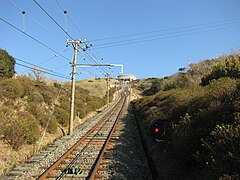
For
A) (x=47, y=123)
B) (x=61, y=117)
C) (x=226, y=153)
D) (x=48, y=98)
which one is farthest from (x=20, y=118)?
(x=226, y=153)

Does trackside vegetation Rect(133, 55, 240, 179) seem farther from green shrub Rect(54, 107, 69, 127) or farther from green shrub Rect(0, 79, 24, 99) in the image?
green shrub Rect(0, 79, 24, 99)

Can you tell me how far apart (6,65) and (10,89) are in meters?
9.64

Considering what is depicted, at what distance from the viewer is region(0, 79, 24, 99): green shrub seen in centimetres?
1778

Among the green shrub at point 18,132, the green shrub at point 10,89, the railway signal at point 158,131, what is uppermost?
the green shrub at point 10,89

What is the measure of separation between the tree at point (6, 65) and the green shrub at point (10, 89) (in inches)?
300

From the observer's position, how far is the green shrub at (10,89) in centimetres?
1778

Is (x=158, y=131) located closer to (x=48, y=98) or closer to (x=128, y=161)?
(x=128, y=161)

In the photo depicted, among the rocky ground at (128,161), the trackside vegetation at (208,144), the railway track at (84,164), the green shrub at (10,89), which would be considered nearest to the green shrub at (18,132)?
the railway track at (84,164)

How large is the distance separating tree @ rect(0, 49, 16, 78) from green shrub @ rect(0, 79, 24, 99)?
25.0 ft

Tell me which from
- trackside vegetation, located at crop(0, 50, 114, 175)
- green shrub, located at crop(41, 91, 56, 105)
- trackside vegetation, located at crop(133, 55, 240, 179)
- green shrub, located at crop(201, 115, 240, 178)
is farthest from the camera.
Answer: green shrub, located at crop(41, 91, 56, 105)

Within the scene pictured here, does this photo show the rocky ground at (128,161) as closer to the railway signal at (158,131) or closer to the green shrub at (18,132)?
the railway signal at (158,131)

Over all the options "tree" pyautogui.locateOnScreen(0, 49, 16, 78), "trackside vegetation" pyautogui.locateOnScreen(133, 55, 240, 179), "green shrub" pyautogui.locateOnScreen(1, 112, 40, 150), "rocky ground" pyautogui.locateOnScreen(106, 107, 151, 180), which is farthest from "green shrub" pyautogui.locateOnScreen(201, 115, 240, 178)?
"tree" pyautogui.locateOnScreen(0, 49, 16, 78)

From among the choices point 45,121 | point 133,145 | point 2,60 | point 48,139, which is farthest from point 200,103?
point 2,60

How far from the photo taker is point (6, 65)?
26.7 metres
